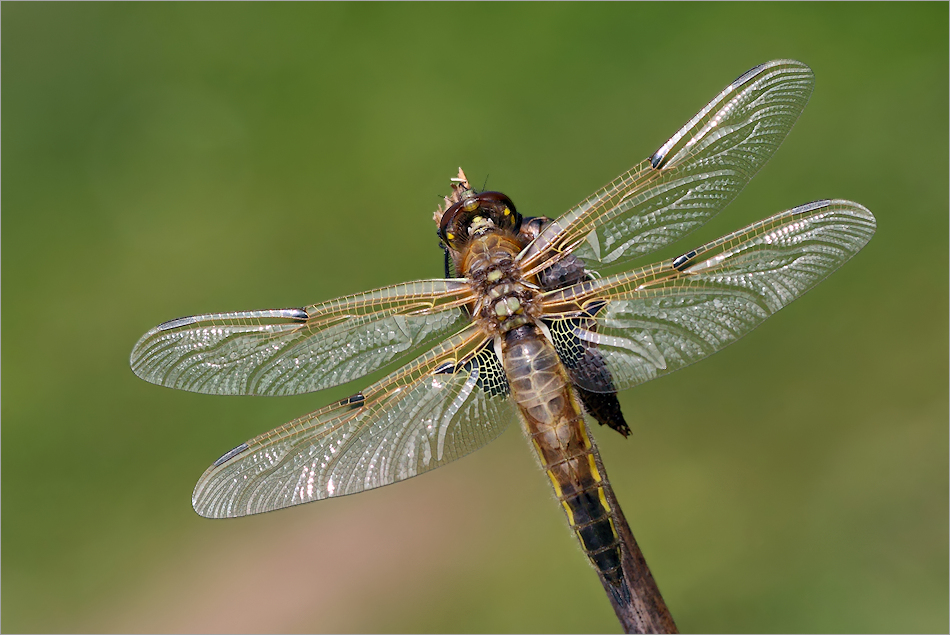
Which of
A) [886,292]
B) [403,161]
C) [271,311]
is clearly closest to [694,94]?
[886,292]

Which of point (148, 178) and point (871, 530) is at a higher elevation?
point (148, 178)

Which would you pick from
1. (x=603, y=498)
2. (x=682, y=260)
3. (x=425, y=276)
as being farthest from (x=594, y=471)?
(x=425, y=276)

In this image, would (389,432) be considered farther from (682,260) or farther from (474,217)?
(682,260)

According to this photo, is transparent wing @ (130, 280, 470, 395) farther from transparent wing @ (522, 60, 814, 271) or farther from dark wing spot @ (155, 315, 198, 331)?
transparent wing @ (522, 60, 814, 271)

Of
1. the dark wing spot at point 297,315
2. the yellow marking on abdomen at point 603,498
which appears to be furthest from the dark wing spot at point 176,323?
the yellow marking on abdomen at point 603,498

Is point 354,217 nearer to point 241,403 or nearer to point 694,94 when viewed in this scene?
point 241,403
